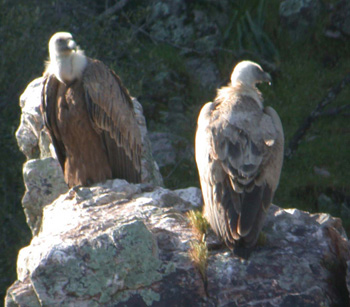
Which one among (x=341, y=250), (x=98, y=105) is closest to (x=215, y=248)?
(x=341, y=250)

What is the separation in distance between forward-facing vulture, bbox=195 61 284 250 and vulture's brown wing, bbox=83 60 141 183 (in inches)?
48.8

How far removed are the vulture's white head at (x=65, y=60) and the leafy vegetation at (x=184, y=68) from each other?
3.65m

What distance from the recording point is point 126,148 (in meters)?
6.97

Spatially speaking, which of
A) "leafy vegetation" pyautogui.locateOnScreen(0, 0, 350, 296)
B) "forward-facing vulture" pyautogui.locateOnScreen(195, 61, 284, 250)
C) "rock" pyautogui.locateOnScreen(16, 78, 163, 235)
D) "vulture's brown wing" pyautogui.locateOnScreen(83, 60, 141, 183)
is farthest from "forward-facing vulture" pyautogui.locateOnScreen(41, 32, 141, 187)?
"leafy vegetation" pyautogui.locateOnScreen(0, 0, 350, 296)

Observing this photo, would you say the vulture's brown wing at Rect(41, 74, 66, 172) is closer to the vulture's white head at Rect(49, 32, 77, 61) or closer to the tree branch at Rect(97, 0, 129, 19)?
the vulture's white head at Rect(49, 32, 77, 61)

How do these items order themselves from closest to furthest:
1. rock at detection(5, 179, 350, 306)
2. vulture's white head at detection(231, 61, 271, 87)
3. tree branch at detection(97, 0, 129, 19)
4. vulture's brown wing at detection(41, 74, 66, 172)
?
rock at detection(5, 179, 350, 306)
vulture's white head at detection(231, 61, 271, 87)
vulture's brown wing at detection(41, 74, 66, 172)
tree branch at detection(97, 0, 129, 19)

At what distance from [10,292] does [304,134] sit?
6989mm

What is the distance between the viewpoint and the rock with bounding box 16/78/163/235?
699 centimetres

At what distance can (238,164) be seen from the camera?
513 centimetres

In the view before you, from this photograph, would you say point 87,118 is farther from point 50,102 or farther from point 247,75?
point 247,75

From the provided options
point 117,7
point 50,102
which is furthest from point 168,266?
point 117,7

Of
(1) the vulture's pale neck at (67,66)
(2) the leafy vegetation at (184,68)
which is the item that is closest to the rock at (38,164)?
(1) the vulture's pale neck at (67,66)

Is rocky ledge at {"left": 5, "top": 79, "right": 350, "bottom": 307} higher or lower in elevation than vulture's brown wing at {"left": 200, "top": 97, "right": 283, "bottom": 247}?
lower

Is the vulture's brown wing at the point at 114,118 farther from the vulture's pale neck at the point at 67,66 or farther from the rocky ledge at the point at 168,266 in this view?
the rocky ledge at the point at 168,266
